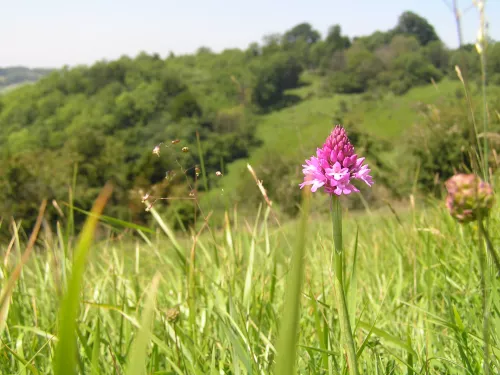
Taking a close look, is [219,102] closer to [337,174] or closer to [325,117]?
[325,117]

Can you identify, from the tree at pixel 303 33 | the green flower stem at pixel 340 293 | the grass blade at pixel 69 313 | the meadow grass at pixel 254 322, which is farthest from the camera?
the tree at pixel 303 33

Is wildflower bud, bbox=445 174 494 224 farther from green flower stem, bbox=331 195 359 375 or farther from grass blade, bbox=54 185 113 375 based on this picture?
grass blade, bbox=54 185 113 375

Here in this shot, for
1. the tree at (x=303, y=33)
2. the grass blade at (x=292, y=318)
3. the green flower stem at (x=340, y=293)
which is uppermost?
the tree at (x=303, y=33)

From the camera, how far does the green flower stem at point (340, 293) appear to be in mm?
978

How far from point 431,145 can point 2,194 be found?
1047 inches

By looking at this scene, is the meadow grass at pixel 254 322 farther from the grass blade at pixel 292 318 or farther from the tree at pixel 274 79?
the tree at pixel 274 79

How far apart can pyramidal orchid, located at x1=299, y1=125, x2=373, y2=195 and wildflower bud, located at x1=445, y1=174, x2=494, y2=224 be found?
0.24m

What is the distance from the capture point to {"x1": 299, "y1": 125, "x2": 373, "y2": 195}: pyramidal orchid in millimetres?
1057

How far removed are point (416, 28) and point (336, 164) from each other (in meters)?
156

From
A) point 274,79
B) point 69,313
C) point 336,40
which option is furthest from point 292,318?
point 336,40

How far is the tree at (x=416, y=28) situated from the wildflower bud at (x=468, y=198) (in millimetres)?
151241

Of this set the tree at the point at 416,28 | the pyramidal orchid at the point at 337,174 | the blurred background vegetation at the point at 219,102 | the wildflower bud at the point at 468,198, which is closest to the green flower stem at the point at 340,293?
the pyramidal orchid at the point at 337,174

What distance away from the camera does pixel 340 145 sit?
109cm

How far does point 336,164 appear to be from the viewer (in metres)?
1.06
